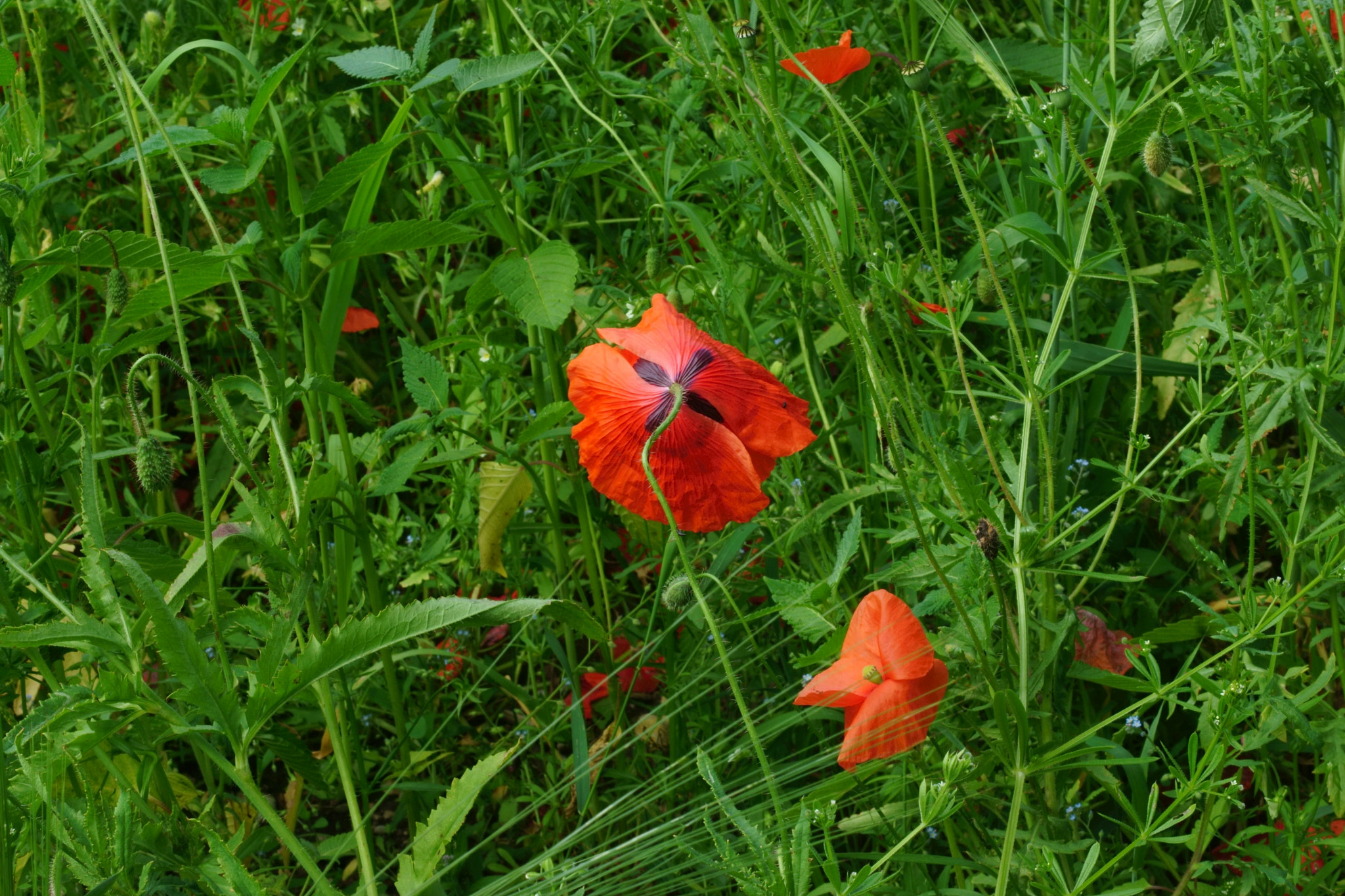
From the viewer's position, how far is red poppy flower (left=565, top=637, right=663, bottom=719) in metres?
1.39

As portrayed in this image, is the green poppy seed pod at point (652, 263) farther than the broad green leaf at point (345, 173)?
Yes

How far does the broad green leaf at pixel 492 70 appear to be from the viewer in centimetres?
113

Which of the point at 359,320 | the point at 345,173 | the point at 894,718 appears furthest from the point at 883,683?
the point at 359,320

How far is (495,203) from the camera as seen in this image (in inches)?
49.3

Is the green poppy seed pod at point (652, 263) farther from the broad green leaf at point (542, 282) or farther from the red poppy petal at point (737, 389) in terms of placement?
the red poppy petal at point (737, 389)

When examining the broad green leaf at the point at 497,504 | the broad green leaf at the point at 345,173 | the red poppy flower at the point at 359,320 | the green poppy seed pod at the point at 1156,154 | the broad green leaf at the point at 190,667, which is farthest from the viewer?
the red poppy flower at the point at 359,320

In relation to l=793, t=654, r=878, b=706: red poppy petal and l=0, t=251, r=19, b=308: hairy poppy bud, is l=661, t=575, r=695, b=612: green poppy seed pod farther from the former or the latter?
l=0, t=251, r=19, b=308: hairy poppy bud

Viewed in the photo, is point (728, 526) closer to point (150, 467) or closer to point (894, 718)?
point (894, 718)

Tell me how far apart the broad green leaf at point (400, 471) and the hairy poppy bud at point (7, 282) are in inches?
13.9

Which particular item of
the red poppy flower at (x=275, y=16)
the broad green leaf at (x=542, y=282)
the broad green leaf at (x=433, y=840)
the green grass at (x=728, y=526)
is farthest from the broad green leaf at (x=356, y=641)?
the red poppy flower at (x=275, y=16)

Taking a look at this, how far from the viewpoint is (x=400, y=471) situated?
119 cm

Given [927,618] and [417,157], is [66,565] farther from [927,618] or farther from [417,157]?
[927,618]

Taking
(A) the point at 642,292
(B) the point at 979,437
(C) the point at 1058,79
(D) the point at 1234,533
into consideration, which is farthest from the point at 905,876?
(C) the point at 1058,79

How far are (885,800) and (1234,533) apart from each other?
26.6 inches
